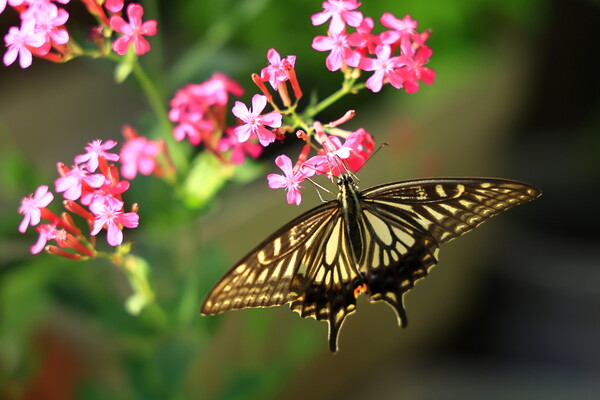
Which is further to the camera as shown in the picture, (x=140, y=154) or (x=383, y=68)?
(x=140, y=154)

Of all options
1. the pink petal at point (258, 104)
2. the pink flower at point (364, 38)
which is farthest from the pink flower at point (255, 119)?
the pink flower at point (364, 38)

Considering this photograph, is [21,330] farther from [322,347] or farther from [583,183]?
[583,183]

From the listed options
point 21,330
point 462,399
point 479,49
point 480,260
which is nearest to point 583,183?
point 480,260

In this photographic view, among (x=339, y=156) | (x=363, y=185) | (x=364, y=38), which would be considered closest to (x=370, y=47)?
(x=364, y=38)

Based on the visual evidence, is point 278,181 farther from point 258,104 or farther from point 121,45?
point 121,45

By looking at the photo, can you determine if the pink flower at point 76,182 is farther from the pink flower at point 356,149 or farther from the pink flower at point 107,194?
the pink flower at point 356,149

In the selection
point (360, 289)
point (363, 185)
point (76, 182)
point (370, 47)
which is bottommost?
point (360, 289)

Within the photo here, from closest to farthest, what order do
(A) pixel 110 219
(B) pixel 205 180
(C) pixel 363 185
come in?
(A) pixel 110 219, (B) pixel 205 180, (C) pixel 363 185

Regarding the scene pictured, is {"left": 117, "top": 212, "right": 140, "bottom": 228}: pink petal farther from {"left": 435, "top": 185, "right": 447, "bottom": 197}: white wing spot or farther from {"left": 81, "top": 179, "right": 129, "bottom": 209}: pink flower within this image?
{"left": 435, "top": 185, "right": 447, "bottom": 197}: white wing spot
